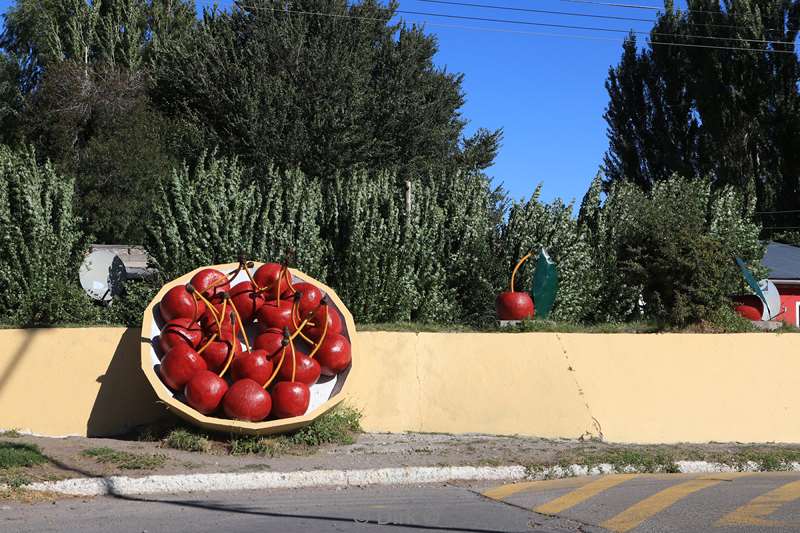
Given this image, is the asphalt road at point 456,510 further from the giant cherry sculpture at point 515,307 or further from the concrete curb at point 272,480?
the giant cherry sculpture at point 515,307

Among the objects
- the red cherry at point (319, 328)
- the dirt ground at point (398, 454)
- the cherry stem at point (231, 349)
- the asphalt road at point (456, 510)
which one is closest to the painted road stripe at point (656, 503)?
the asphalt road at point (456, 510)

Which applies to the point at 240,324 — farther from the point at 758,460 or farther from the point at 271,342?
the point at 758,460

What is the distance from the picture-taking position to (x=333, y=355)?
1099 cm

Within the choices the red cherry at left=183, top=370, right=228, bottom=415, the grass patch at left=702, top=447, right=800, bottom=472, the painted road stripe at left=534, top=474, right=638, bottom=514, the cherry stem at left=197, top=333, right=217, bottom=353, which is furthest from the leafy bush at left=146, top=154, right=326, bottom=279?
the grass patch at left=702, top=447, right=800, bottom=472

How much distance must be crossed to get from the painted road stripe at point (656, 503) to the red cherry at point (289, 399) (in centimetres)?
406

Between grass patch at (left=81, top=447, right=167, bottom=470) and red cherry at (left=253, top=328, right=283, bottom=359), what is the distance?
1.87 m

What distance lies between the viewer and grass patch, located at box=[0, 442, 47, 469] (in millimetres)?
8695

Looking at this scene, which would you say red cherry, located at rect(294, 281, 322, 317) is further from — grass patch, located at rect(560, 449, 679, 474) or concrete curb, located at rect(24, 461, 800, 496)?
grass patch, located at rect(560, 449, 679, 474)

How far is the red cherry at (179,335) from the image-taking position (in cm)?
1069

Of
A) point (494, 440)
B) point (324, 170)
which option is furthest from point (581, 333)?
point (324, 170)

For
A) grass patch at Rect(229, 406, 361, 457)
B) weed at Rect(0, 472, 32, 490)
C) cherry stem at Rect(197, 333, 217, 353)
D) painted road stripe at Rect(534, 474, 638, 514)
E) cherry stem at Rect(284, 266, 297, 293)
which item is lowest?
painted road stripe at Rect(534, 474, 638, 514)

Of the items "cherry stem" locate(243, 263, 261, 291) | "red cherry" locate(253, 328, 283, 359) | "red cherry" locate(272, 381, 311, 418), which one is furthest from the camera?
"cherry stem" locate(243, 263, 261, 291)

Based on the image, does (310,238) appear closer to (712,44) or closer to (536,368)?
(536,368)

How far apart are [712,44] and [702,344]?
28.7 metres
